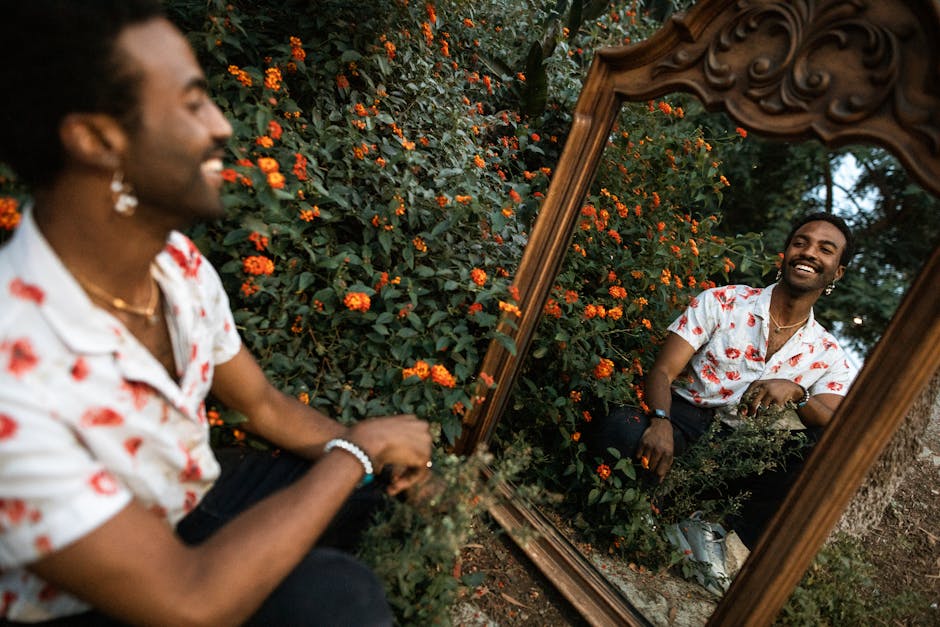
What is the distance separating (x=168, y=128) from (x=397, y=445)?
0.78 metres

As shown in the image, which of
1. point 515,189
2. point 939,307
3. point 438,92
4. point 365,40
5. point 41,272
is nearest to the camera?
point 41,272

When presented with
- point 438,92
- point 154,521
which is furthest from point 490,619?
point 438,92

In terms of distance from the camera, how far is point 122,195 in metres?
0.97

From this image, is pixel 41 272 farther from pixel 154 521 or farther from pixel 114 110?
pixel 154 521

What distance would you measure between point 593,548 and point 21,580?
5.57ft

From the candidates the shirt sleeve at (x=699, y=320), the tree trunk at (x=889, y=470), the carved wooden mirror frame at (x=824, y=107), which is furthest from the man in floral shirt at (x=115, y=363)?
the tree trunk at (x=889, y=470)

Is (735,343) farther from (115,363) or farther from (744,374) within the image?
(115,363)

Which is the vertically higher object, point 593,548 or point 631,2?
point 631,2

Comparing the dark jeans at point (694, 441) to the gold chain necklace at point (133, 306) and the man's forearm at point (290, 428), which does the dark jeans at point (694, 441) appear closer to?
the man's forearm at point (290, 428)

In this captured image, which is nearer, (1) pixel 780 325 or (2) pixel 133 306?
(2) pixel 133 306

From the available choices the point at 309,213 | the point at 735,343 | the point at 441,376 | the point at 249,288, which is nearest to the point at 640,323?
the point at 735,343

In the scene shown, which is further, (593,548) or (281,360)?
(593,548)

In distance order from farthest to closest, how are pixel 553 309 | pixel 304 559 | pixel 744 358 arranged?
1. pixel 744 358
2. pixel 553 309
3. pixel 304 559

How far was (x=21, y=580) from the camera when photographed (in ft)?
3.09
